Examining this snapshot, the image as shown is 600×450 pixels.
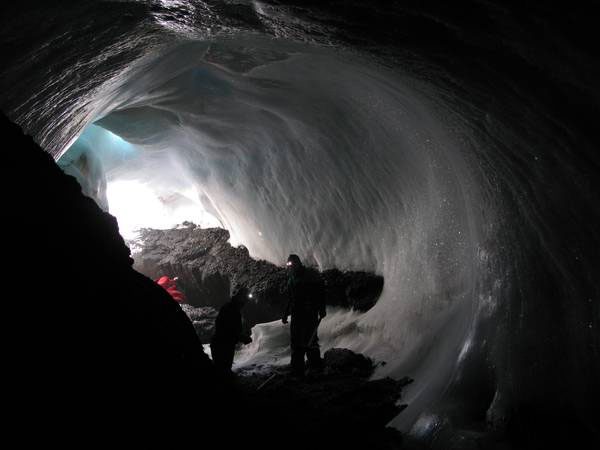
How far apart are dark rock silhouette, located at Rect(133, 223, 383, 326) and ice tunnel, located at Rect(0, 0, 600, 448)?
45 cm

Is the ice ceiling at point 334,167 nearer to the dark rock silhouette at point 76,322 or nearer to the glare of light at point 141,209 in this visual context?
the dark rock silhouette at point 76,322

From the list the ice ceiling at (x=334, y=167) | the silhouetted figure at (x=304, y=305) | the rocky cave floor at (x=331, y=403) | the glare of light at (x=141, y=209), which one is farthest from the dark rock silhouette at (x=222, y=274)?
the rocky cave floor at (x=331, y=403)

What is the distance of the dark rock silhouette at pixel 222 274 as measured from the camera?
9.18 meters

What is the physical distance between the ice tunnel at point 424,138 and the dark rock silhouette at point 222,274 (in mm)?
455

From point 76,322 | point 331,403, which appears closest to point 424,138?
point 331,403

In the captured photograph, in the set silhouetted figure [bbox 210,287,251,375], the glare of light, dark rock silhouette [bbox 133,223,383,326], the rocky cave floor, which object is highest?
the glare of light

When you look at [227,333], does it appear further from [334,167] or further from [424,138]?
[334,167]

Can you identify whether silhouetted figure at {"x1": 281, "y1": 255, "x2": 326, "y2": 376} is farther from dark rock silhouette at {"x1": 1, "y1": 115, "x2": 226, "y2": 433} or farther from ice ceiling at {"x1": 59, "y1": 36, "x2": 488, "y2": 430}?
dark rock silhouette at {"x1": 1, "y1": 115, "x2": 226, "y2": 433}

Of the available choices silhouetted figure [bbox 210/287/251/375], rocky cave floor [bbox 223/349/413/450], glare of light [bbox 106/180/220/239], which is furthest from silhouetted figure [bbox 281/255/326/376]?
glare of light [bbox 106/180/220/239]

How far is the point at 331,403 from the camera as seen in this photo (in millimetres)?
4406

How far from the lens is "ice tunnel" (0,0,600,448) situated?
2578mm

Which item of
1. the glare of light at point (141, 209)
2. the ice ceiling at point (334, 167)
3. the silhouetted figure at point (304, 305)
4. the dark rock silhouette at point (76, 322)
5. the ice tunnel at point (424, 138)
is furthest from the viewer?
the glare of light at point (141, 209)

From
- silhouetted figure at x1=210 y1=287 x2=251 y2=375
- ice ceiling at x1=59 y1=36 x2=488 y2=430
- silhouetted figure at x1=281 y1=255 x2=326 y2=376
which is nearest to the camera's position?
ice ceiling at x1=59 y1=36 x2=488 y2=430

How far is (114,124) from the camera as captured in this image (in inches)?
407
